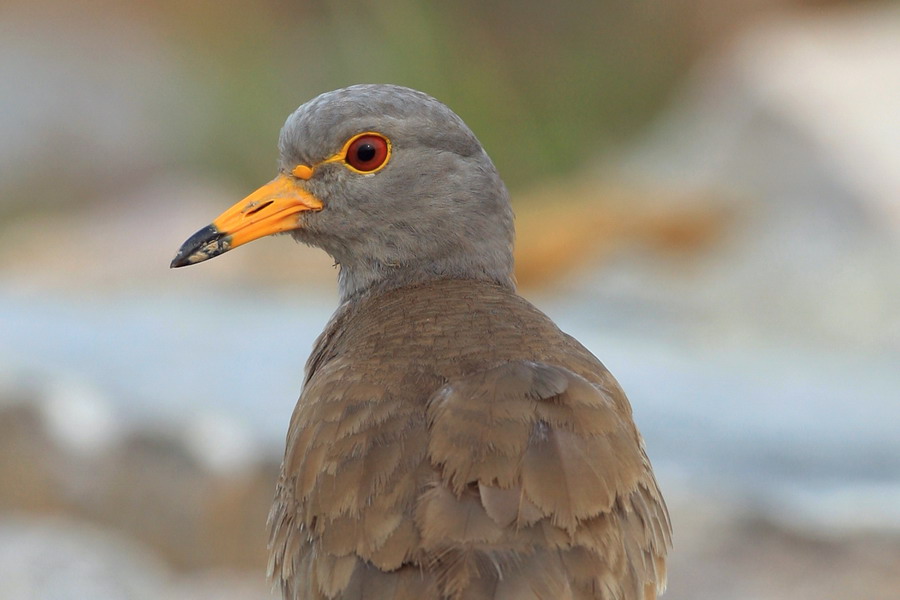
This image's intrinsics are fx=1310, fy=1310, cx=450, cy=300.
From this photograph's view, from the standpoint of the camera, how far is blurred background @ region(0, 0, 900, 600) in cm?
585

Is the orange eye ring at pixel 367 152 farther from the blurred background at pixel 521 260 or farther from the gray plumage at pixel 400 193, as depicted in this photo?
the blurred background at pixel 521 260

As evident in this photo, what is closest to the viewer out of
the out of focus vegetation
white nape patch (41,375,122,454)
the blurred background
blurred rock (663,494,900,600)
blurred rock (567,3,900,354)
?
blurred rock (663,494,900,600)

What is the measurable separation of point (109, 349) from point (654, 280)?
354cm

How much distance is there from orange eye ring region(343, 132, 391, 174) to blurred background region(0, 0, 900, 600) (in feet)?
6.81

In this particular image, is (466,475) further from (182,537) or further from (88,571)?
(182,537)

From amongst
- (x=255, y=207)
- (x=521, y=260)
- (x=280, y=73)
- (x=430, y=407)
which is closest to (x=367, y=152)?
(x=255, y=207)

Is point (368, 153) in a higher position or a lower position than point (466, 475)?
higher

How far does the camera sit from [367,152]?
4184 mm

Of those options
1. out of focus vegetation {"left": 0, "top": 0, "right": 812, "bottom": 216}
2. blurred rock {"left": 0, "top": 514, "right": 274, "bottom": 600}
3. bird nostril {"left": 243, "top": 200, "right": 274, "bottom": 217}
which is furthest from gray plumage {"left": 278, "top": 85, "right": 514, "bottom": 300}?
out of focus vegetation {"left": 0, "top": 0, "right": 812, "bottom": 216}

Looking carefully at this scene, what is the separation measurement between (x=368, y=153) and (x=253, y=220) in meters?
0.42

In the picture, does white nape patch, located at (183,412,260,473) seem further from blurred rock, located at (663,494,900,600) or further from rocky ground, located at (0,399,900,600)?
blurred rock, located at (663,494,900,600)

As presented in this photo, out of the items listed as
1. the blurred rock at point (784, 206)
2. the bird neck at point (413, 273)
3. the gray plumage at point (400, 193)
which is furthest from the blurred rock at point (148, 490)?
the blurred rock at point (784, 206)

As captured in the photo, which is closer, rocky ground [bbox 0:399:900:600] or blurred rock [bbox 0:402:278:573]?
rocky ground [bbox 0:399:900:600]

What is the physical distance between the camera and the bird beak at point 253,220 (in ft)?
13.4
